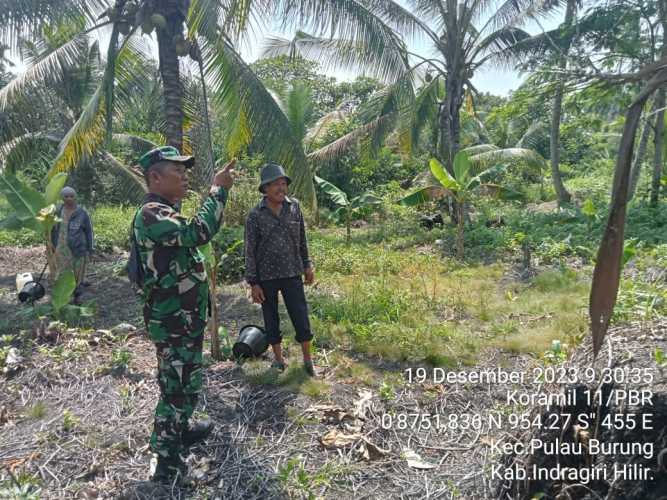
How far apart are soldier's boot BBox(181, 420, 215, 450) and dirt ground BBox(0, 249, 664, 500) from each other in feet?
0.23

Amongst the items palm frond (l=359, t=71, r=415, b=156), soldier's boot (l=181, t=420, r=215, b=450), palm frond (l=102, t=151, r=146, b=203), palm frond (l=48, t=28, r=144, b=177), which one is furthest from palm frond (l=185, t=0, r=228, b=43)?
palm frond (l=359, t=71, r=415, b=156)

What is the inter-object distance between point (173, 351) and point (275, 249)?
4.55ft

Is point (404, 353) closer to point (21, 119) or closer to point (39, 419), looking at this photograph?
point (39, 419)

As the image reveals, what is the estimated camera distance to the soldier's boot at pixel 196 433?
10.5ft

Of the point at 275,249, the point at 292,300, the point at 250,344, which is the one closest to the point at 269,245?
the point at 275,249

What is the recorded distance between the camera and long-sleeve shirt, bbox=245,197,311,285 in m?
4.03

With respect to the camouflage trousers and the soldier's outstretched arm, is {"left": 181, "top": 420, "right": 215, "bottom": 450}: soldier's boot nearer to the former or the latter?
the camouflage trousers

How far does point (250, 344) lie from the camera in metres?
4.49

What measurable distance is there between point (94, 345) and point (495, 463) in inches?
153

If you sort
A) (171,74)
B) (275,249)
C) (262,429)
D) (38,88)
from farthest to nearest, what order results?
(38,88) → (171,74) → (275,249) → (262,429)

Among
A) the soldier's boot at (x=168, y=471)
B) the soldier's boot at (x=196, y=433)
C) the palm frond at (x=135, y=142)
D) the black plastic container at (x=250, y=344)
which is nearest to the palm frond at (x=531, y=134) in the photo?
the palm frond at (x=135, y=142)

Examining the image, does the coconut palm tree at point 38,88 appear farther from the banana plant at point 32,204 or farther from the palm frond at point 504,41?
the palm frond at point 504,41

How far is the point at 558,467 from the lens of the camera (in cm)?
234

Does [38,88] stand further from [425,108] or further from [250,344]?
[425,108]
